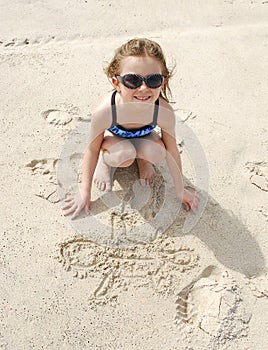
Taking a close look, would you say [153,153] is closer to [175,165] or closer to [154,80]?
[175,165]

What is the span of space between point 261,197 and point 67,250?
1026 millimetres

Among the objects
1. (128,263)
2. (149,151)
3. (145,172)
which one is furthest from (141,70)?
(128,263)

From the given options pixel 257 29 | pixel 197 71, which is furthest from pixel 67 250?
pixel 257 29

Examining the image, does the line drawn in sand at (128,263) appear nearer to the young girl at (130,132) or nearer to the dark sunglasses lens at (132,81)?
the young girl at (130,132)

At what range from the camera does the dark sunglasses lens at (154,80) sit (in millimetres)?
1879

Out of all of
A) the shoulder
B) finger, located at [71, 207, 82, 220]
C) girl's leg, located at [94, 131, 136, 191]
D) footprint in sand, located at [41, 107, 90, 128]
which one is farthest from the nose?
footprint in sand, located at [41, 107, 90, 128]

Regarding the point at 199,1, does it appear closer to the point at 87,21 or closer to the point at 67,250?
the point at 87,21

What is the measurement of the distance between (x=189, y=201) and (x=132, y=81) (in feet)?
2.26

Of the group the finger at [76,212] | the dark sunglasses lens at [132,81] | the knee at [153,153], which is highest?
the dark sunglasses lens at [132,81]

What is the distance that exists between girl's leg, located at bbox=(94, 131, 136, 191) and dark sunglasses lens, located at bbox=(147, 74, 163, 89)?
39cm

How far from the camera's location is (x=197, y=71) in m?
2.98

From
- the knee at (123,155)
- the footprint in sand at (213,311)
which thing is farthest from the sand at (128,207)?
the knee at (123,155)

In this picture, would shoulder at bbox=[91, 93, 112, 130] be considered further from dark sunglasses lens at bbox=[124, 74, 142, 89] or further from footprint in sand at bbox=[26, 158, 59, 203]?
footprint in sand at bbox=[26, 158, 59, 203]

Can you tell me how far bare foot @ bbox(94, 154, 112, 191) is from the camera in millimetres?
2285
